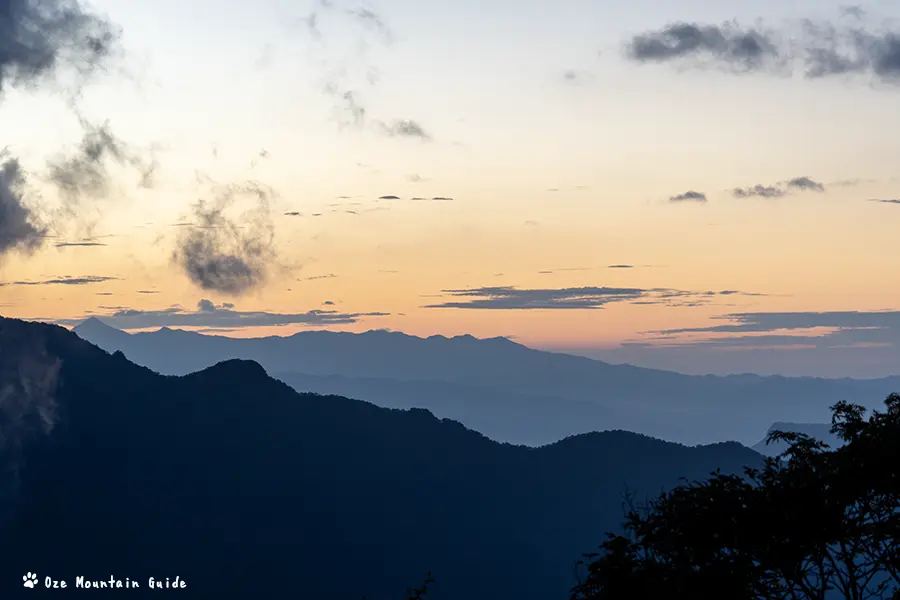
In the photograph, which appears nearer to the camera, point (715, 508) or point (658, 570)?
point (658, 570)

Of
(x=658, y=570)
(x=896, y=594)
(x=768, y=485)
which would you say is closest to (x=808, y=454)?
(x=768, y=485)

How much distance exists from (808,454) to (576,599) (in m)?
15.0

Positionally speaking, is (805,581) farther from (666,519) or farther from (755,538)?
(666,519)

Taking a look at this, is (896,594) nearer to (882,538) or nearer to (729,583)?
(882,538)

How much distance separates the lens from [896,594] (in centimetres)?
3912

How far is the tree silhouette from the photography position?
42.0m

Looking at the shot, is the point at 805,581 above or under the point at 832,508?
under

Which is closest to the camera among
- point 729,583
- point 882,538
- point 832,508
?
point 729,583

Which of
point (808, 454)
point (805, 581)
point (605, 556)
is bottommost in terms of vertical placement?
point (805, 581)

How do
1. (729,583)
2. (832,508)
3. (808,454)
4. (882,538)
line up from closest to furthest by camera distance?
(729,583), (882,538), (832,508), (808,454)

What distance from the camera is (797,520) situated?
45.0 m

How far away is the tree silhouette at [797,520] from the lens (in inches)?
1654

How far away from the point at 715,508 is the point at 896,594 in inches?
360

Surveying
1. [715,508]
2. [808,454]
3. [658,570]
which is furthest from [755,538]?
[658,570]
